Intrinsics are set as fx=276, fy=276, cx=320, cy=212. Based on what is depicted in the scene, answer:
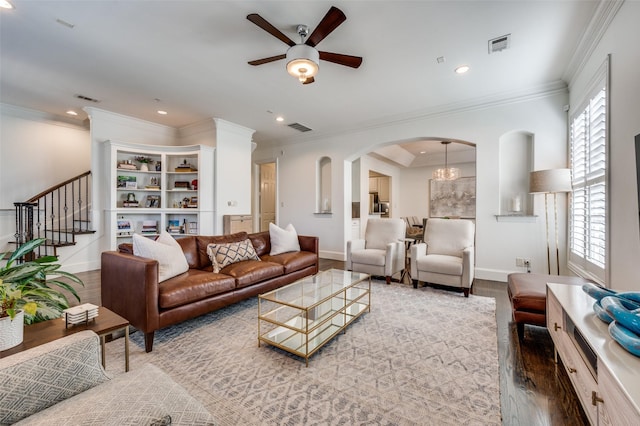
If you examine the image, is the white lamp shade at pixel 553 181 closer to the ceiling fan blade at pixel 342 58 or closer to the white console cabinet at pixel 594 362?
the white console cabinet at pixel 594 362

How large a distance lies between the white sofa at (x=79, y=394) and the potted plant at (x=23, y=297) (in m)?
0.42

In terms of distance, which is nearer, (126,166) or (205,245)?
(205,245)

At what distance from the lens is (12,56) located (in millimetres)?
3170

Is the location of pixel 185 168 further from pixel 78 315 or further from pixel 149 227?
pixel 78 315

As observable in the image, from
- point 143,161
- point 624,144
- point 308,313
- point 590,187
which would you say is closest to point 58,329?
point 308,313

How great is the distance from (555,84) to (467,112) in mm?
1092

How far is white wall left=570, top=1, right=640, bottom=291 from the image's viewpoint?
1.98 m

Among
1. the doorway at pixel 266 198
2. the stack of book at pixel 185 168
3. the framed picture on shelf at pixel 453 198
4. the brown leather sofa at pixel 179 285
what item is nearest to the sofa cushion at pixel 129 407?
the brown leather sofa at pixel 179 285

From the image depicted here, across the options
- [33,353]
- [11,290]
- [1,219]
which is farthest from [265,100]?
[1,219]

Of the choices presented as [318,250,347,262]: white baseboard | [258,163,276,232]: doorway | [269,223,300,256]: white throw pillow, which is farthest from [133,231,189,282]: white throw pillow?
[258,163,276,232]: doorway

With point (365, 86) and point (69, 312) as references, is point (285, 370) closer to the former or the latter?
point (69, 312)

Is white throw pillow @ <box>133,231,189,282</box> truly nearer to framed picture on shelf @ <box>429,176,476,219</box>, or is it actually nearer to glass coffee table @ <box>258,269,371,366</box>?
glass coffee table @ <box>258,269,371,366</box>

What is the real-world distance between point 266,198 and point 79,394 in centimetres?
695

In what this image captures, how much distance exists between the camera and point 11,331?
1.27 m
